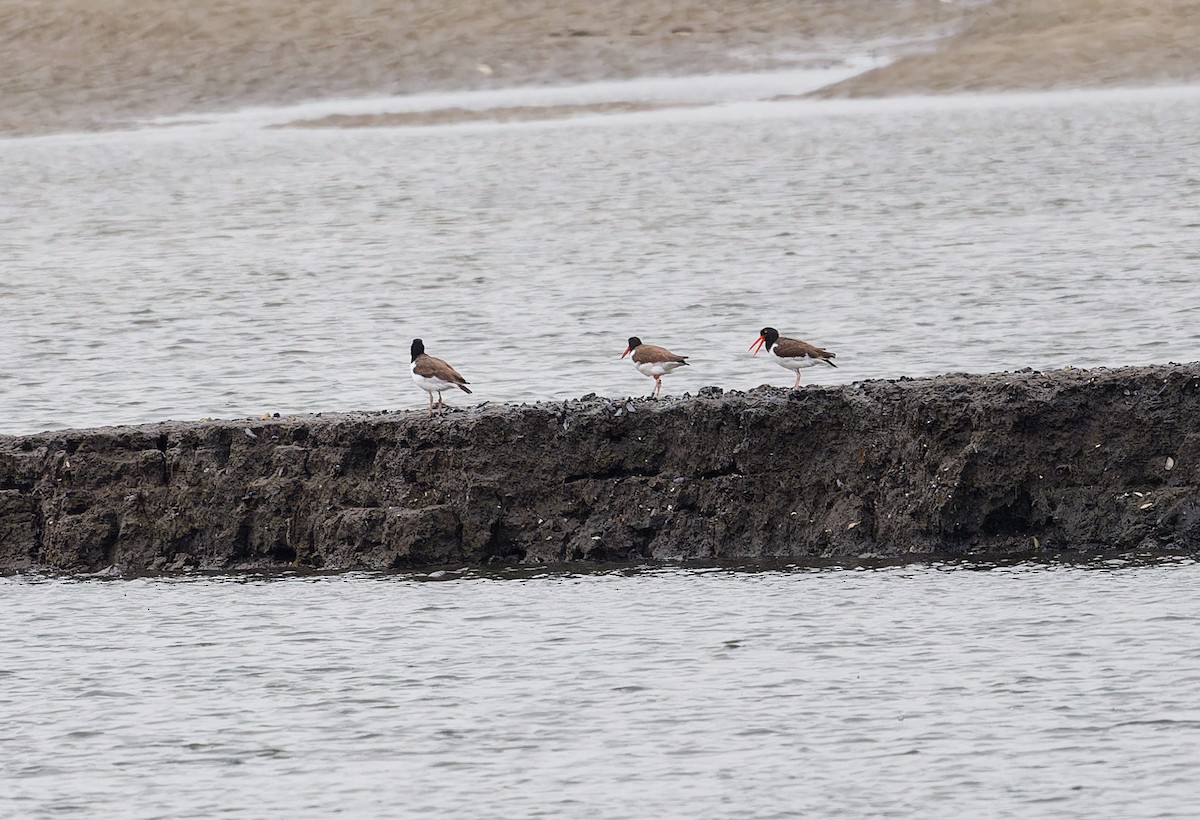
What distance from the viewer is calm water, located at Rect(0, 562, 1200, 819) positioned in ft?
48.7

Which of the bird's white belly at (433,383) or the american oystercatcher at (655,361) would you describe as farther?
the american oystercatcher at (655,361)

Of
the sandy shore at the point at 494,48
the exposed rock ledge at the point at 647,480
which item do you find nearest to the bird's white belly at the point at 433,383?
the exposed rock ledge at the point at 647,480

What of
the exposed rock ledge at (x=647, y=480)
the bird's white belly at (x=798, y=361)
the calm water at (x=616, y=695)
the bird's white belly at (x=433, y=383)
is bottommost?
the calm water at (x=616, y=695)

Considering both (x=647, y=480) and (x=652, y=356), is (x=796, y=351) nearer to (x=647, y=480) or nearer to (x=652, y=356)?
(x=652, y=356)

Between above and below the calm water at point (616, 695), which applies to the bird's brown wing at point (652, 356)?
above

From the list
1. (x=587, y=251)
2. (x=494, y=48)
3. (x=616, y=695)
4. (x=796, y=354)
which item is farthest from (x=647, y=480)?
(x=494, y=48)

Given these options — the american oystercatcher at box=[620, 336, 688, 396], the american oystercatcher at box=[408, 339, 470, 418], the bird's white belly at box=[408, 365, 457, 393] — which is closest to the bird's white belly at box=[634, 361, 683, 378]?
the american oystercatcher at box=[620, 336, 688, 396]

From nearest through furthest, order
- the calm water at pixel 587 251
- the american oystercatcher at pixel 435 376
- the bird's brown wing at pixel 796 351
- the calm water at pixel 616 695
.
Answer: the calm water at pixel 616 695, the american oystercatcher at pixel 435 376, the bird's brown wing at pixel 796 351, the calm water at pixel 587 251

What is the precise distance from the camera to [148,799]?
1512 centimetres

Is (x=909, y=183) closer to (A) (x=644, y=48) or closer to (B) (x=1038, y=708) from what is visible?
(A) (x=644, y=48)

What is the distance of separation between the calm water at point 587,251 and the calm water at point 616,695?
27.6ft

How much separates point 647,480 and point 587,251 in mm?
27450

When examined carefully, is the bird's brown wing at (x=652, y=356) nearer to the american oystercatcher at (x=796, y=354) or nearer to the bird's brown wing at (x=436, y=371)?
the american oystercatcher at (x=796, y=354)

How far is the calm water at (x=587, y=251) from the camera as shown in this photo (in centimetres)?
3144
